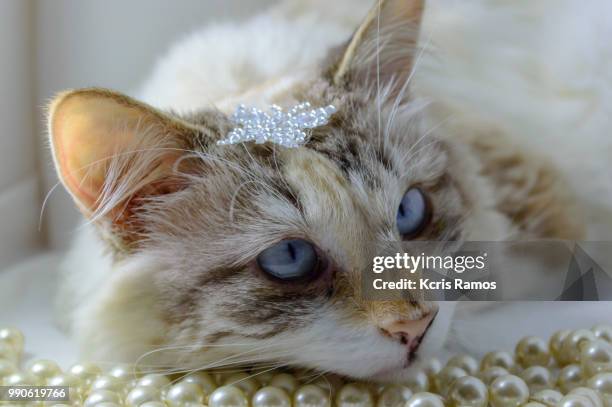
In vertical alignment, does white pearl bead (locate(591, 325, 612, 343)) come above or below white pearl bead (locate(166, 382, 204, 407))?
above

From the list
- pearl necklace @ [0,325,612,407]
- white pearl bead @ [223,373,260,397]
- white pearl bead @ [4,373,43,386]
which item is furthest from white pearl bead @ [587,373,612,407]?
white pearl bead @ [4,373,43,386]

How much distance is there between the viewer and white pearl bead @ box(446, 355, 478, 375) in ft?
2.24

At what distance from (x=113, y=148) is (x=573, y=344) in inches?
19.9

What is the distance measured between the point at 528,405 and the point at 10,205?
0.58m

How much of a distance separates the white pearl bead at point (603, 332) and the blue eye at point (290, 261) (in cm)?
34

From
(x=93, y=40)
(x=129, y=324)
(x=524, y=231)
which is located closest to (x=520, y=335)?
(x=524, y=231)

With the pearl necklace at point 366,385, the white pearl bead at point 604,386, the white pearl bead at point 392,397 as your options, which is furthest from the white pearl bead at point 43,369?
the white pearl bead at point 604,386

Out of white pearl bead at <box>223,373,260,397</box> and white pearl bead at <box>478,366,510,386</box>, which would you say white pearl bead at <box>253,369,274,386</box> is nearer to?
white pearl bead at <box>223,373,260,397</box>

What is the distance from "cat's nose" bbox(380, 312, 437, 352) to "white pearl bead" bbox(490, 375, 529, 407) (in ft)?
0.30

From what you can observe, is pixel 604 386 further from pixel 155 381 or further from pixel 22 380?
pixel 22 380

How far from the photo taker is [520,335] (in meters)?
0.74

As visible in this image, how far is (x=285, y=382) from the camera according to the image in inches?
25.0

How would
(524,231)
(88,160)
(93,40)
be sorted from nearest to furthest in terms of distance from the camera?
1. (88,160)
2. (93,40)
3. (524,231)

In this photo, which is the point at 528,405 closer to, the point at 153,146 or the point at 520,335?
the point at 520,335
